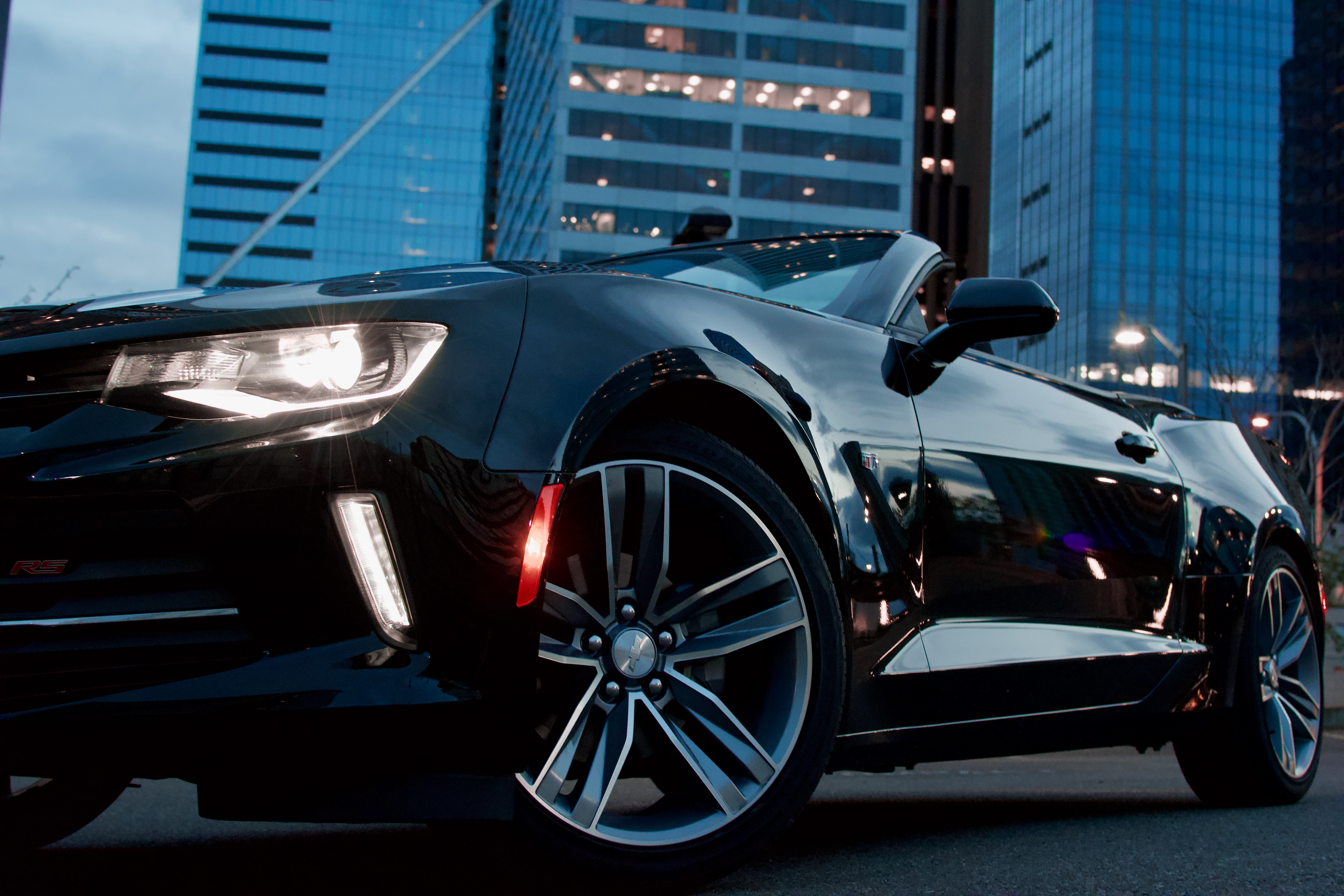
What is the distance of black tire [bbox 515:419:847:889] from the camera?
1807 mm

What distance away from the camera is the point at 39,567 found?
1560 millimetres

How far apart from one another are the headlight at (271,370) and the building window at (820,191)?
71661 millimetres

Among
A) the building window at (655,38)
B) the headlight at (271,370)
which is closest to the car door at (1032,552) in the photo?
the headlight at (271,370)

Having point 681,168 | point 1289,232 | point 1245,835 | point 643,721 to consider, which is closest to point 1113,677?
point 1245,835

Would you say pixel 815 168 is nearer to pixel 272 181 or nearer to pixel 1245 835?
pixel 272 181

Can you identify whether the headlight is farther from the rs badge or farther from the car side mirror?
the car side mirror

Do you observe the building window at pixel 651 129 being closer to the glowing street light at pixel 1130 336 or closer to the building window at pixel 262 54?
the building window at pixel 262 54

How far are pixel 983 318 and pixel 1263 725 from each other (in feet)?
5.83

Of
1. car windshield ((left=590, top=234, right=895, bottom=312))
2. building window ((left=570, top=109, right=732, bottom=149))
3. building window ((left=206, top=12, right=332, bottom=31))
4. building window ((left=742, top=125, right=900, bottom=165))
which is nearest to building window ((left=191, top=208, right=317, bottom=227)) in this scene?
building window ((left=206, top=12, right=332, bottom=31))

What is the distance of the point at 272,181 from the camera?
371 ft

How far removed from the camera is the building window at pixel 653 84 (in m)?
71.6

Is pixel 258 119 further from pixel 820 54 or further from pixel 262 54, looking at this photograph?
pixel 820 54

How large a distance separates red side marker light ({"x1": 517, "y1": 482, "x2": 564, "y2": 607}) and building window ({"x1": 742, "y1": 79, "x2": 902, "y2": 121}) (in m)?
74.9

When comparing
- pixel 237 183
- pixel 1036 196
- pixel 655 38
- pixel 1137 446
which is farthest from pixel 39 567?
pixel 237 183
